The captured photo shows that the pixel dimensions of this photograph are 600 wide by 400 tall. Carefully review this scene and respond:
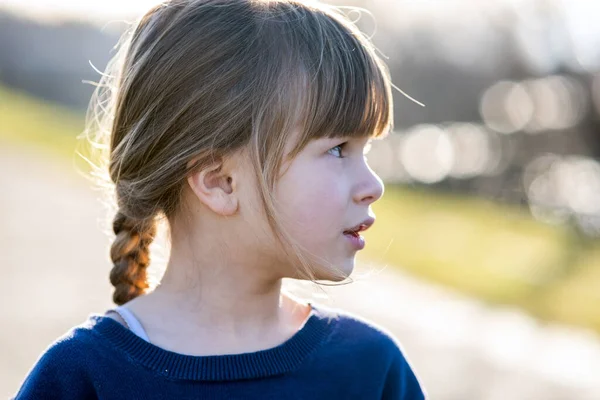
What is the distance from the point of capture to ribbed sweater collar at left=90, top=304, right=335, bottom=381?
1.73 meters

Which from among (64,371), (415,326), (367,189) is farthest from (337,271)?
(415,326)

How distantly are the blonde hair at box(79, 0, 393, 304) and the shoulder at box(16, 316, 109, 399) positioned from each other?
13.5 inches

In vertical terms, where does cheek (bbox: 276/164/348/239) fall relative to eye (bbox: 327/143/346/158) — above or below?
below

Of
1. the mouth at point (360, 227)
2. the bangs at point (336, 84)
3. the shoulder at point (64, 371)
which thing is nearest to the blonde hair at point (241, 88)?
the bangs at point (336, 84)

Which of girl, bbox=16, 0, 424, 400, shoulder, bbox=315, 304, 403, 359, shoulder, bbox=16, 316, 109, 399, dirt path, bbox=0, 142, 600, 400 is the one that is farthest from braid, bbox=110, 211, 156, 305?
dirt path, bbox=0, 142, 600, 400

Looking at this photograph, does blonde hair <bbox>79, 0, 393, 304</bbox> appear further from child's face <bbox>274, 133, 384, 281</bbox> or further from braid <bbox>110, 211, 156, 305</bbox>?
braid <bbox>110, 211, 156, 305</bbox>

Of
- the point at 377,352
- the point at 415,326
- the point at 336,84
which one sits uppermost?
the point at 336,84

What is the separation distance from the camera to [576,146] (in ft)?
25.8

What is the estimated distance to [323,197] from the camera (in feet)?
5.74

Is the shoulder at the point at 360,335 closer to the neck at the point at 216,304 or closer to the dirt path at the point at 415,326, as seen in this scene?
the neck at the point at 216,304

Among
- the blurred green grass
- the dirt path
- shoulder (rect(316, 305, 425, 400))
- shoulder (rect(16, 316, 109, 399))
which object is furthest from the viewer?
the blurred green grass

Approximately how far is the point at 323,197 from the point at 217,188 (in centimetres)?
22

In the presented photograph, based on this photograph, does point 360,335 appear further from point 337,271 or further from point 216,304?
point 216,304

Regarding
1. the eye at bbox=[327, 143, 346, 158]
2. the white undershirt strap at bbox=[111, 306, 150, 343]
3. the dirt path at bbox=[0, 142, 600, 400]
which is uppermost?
the eye at bbox=[327, 143, 346, 158]
